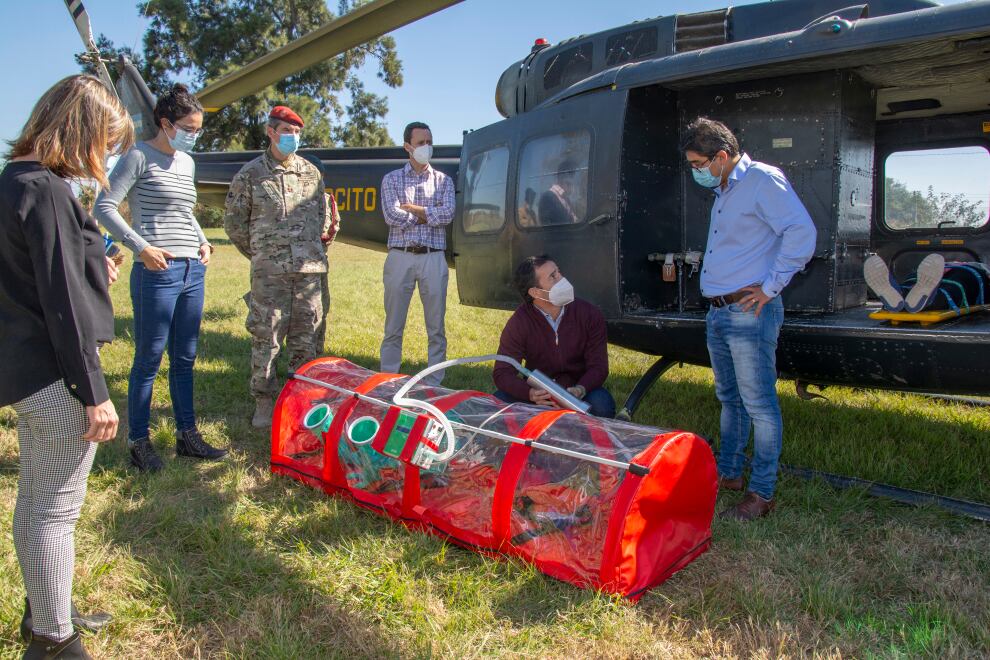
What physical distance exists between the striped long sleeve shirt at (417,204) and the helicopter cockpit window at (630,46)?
1.48 metres

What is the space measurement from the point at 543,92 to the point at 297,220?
212 centimetres

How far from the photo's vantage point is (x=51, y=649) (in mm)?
2211

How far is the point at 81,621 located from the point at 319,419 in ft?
4.83

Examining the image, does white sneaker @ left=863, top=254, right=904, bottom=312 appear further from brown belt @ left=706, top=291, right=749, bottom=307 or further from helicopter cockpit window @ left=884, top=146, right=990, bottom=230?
helicopter cockpit window @ left=884, top=146, right=990, bottom=230

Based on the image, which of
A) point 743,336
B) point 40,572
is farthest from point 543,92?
point 40,572

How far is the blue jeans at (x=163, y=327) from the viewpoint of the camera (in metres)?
3.87

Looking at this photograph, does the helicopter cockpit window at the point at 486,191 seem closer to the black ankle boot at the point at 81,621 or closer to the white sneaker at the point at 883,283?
the white sneaker at the point at 883,283

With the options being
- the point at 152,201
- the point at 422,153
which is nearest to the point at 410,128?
the point at 422,153

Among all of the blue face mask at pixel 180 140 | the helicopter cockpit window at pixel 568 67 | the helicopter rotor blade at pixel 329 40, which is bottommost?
the blue face mask at pixel 180 140

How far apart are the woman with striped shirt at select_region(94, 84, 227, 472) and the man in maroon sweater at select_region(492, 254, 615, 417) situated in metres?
1.83

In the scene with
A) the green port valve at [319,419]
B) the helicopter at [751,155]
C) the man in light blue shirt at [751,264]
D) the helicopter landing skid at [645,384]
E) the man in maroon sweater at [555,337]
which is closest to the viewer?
the man in light blue shirt at [751,264]

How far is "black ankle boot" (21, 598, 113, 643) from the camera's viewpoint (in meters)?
2.45

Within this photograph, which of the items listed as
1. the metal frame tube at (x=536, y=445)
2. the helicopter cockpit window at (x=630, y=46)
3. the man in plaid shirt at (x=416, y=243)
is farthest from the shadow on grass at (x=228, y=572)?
the helicopter cockpit window at (x=630, y=46)

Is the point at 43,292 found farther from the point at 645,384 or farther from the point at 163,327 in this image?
the point at 645,384
